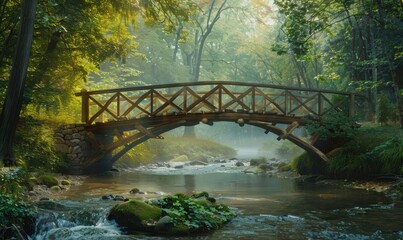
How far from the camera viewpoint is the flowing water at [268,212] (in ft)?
24.4

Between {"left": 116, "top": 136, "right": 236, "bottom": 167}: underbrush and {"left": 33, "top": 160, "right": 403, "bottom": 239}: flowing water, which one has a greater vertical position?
{"left": 116, "top": 136, "right": 236, "bottom": 167}: underbrush

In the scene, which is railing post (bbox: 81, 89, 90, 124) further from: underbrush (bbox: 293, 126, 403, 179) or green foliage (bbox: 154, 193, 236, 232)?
green foliage (bbox: 154, 193, 236, 232)

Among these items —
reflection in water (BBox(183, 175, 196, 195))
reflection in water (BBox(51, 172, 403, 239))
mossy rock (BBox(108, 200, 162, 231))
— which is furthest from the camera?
reflection in water (BBox(183, 175, 196, 195))

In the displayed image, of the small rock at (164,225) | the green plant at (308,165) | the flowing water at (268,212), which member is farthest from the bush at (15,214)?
the green plant at (308,165)

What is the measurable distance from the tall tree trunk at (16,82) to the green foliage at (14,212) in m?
3.89

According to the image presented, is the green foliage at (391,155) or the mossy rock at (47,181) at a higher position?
the green foliage at (391,155)

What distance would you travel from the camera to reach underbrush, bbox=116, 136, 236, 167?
2228cm

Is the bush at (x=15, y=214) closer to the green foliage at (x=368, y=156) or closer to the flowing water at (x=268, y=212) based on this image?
the flowing water at (x=268, y=212)

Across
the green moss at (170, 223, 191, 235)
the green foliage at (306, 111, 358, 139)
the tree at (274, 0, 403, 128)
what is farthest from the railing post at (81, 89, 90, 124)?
the green moss at (170, 223, 191, 235)

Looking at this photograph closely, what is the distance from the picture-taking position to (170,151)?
2792cm

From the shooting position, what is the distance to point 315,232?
7492mm

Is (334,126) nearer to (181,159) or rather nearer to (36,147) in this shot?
(36,147)

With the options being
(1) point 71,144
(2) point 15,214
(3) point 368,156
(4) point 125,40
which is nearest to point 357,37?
(3) point 368,156

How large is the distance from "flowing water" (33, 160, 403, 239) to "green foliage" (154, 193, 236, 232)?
210mm
